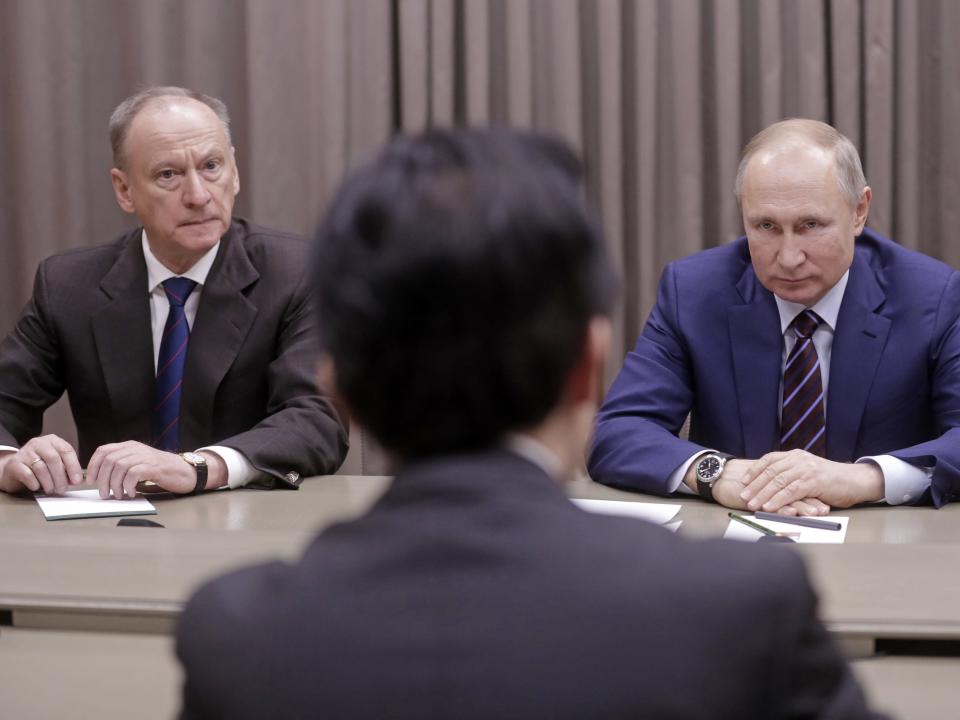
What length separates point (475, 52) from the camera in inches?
163

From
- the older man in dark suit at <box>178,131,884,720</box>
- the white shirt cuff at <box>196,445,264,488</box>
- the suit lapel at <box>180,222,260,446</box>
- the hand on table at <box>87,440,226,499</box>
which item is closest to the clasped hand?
the white shirt cuff at <box>196,445,264,488</box>

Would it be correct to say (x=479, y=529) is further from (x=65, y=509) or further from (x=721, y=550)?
(x=65, y=509)

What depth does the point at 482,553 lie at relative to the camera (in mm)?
795

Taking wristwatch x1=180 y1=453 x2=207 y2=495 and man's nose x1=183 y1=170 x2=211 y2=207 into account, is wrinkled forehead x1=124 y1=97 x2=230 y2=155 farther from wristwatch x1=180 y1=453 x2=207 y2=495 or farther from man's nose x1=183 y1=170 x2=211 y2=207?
wristwatch x1=180 y1=453 x2=207 y2=495

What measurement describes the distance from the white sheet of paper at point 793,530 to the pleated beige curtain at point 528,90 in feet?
6.61

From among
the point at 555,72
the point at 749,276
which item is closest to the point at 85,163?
the point at 555,72

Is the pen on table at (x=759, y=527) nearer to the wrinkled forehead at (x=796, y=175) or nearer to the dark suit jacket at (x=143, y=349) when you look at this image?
the wrinkled forehead at (x=796, y=175)

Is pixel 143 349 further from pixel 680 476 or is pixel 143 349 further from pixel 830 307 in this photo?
pixel 830 307

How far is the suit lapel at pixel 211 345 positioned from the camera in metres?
2.90

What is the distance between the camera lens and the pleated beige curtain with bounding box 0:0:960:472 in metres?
4.06

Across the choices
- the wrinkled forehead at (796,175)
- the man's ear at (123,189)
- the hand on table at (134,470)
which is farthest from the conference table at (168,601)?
the man's ear at (123,189)

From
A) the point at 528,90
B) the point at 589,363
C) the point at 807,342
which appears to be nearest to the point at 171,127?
the point at 528,90

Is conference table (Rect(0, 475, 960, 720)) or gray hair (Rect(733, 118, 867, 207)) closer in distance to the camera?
conference table (Rect(0, 475, 960, 720))

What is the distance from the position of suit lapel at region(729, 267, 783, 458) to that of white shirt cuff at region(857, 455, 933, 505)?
1.41 ft
